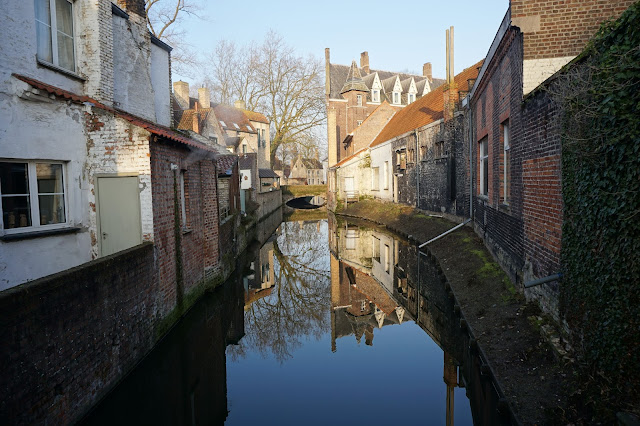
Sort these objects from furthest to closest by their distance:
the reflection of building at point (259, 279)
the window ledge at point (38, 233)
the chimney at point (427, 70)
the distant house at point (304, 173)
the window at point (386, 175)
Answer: the distant house at point (304, 173), the chimney at point (427, 70), the window at point (386, 175), the reflection of building at point (259, 279), the window ledge at point (38, 233)

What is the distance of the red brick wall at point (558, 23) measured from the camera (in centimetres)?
717

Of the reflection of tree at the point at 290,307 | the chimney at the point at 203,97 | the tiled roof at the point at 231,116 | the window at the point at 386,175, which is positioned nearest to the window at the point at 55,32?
the reflection of tree at the point at 290,307

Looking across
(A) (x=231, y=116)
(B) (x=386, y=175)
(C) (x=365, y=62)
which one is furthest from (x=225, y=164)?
(C) (x=365, y=62)

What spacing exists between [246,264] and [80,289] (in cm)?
1047

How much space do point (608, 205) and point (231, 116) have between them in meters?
42.2

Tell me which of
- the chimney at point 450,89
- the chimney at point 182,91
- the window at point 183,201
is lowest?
the window at point 183,201

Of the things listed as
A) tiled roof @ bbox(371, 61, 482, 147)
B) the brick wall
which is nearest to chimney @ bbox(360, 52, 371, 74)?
tiled roof @ bbox(371, 61, 482, 147)

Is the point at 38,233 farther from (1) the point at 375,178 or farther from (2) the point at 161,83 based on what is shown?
(1) the point at 375,178

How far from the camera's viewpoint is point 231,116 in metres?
43.1

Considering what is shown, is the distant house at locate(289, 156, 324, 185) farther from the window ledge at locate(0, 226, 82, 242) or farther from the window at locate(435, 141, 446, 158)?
the window ledge at locate(0, 226, 82, 242)

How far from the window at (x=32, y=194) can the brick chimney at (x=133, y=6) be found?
4636mm

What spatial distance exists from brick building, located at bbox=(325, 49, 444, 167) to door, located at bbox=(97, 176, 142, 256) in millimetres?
30999

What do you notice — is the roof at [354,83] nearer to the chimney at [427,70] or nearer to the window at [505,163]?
the chimney at [427,70]

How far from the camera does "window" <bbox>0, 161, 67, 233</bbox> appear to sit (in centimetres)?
629
